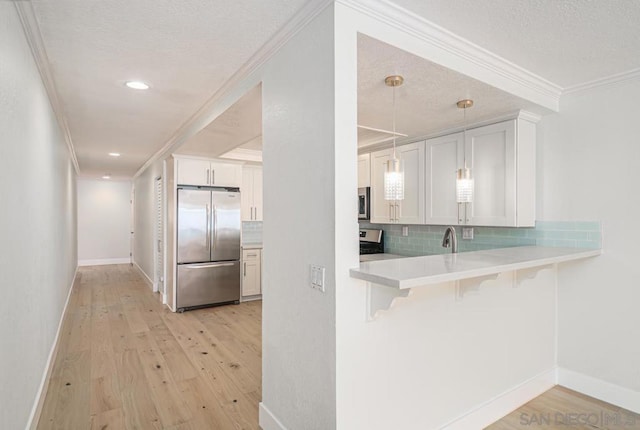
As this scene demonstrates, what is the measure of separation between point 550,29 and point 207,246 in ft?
14.9

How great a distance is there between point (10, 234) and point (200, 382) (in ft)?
5.96

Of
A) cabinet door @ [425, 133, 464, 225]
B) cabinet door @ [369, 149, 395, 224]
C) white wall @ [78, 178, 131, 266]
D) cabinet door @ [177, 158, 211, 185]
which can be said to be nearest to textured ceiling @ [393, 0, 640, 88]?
cabinet door @ [425, 133, 464, 225]

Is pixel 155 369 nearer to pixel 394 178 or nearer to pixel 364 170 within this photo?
pixel 394 178

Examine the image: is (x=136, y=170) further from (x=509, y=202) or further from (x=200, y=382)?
(x=509, y=202)

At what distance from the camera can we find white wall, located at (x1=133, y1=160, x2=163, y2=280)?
20.7ft

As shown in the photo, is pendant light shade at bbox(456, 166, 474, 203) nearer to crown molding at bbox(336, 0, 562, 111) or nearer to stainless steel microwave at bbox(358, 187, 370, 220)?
crown molding at bbox(336, 0, 562, 111)

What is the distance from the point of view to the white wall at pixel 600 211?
246cm

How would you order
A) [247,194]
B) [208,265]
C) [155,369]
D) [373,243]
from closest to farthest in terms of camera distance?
[155,369] → [373,243] → [208,265] → [247,194]

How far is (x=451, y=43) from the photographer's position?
1.93 metres

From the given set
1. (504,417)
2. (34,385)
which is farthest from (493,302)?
(34,385)

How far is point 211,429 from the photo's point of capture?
2.24m

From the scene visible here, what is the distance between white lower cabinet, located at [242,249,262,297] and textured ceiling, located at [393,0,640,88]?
4.42 m

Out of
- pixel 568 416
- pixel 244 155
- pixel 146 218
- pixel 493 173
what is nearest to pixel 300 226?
pixel 493 173

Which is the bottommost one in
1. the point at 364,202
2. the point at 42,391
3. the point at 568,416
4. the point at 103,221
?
the point at 568,416
